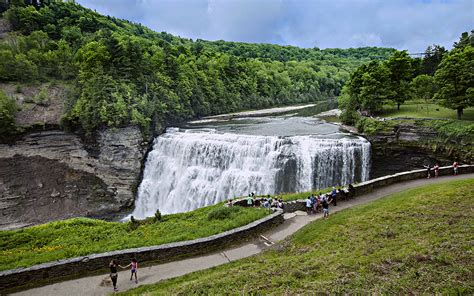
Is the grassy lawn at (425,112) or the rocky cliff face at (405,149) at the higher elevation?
the grassy lawn at (425,112)

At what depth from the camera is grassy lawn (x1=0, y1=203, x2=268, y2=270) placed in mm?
12081

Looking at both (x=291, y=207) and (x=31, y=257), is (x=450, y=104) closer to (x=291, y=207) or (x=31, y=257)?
(x=291, y=207)

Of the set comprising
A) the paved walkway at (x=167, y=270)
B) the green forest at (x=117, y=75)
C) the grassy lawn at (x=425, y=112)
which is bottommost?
the paved walkway at (x=167, y=270)

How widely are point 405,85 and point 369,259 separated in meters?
31.6

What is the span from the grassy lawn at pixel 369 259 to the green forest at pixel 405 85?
643 inches

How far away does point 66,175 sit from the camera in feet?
96.4

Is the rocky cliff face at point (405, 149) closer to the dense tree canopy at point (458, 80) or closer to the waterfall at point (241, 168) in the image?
the waterfall at point (241, 168)

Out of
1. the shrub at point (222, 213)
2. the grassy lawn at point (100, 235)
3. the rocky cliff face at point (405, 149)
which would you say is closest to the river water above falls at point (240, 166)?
the rocky cliff face at point (405, 149)

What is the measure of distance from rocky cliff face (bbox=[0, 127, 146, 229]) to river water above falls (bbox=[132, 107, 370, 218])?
7.13 ft

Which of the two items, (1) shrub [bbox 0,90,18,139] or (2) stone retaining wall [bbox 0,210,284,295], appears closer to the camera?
(2) stone retaining wall [bbox 0,210,284,295]

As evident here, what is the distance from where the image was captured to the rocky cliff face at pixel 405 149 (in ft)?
79.7

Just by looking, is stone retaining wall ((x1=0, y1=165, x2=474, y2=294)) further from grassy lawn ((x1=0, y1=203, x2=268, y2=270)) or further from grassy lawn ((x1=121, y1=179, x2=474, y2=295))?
grassy lawn ((x1=121, y1=179, x2=474, y2=295))

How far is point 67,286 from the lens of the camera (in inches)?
414

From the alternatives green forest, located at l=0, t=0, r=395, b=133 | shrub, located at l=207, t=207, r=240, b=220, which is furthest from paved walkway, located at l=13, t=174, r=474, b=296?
green forest, located at l=0, t=0, r=395, b=133
